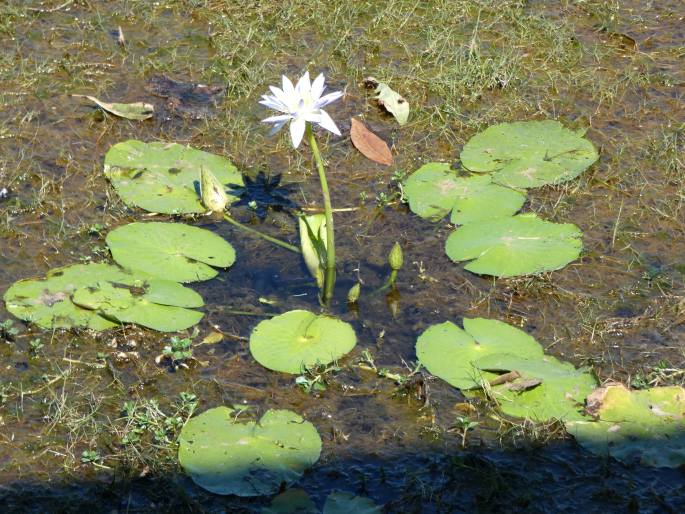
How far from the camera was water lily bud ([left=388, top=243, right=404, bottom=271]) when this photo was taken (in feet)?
11.7

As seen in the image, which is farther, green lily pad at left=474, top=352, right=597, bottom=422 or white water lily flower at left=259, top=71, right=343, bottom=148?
white water lily flower at left=259, top=71, right=343, bottom=148

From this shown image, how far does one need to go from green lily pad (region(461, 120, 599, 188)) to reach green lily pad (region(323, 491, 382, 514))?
1766 millimetres

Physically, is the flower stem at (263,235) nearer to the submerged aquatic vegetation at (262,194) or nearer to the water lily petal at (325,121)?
the submerged aquatic vegetation at (262,194)

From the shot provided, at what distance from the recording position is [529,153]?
4.23 m

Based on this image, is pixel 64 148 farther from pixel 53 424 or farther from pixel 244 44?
pixel 53 424

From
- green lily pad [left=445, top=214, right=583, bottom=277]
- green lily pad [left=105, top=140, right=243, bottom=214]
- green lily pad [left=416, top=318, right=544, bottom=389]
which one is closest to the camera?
green lily pad [left=416, top=318, right=544, bottom=389]

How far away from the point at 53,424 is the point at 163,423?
0.37 m

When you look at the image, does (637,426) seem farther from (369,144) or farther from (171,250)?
(369,144)

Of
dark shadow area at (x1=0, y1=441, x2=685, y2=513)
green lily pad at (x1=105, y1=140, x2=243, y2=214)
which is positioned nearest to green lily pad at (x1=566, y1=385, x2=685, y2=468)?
dark shadow area at (x1=0, y1=441, x2=685, y2=513)

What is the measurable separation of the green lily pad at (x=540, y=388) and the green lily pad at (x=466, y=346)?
0.05 meters

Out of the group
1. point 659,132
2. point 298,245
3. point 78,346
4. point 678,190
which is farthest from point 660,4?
point 78,346

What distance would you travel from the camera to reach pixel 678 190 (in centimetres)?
415

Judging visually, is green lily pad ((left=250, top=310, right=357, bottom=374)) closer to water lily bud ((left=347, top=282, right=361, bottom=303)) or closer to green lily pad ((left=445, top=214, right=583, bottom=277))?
water lily bud ((left=347, top=282, right=361, bottom=303))

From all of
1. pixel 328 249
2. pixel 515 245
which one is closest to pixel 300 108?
pixel 328 249
